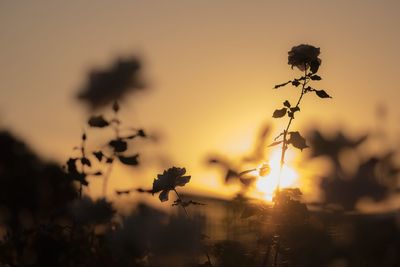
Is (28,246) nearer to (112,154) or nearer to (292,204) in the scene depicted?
(112,154)

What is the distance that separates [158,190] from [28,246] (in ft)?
4.27

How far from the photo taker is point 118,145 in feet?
18.4

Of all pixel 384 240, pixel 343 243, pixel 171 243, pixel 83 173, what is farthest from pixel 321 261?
pixel 83 173

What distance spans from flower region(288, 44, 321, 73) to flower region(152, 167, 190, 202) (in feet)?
2.86

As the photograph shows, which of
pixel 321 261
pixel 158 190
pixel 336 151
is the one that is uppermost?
pixel 336 151

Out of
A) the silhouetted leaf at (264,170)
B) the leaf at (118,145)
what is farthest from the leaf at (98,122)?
the silhouetted leaf at (264,170)

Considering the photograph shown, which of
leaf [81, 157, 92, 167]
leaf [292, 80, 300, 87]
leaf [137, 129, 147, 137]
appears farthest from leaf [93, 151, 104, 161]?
leaf [292, 80, 300, 87]

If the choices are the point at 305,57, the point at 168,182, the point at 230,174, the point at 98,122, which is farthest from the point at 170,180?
the point at 98,122

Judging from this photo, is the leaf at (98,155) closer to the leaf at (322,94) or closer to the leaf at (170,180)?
the leaf at (170,180)

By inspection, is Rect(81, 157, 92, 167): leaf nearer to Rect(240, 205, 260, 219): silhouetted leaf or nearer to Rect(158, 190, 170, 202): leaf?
Rect(158, 190, 170, 202): leaf

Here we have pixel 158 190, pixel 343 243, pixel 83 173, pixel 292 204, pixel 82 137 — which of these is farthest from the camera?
pixel 82 137

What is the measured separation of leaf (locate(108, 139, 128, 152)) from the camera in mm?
5617

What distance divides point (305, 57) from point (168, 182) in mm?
1024

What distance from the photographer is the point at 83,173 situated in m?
5.44
